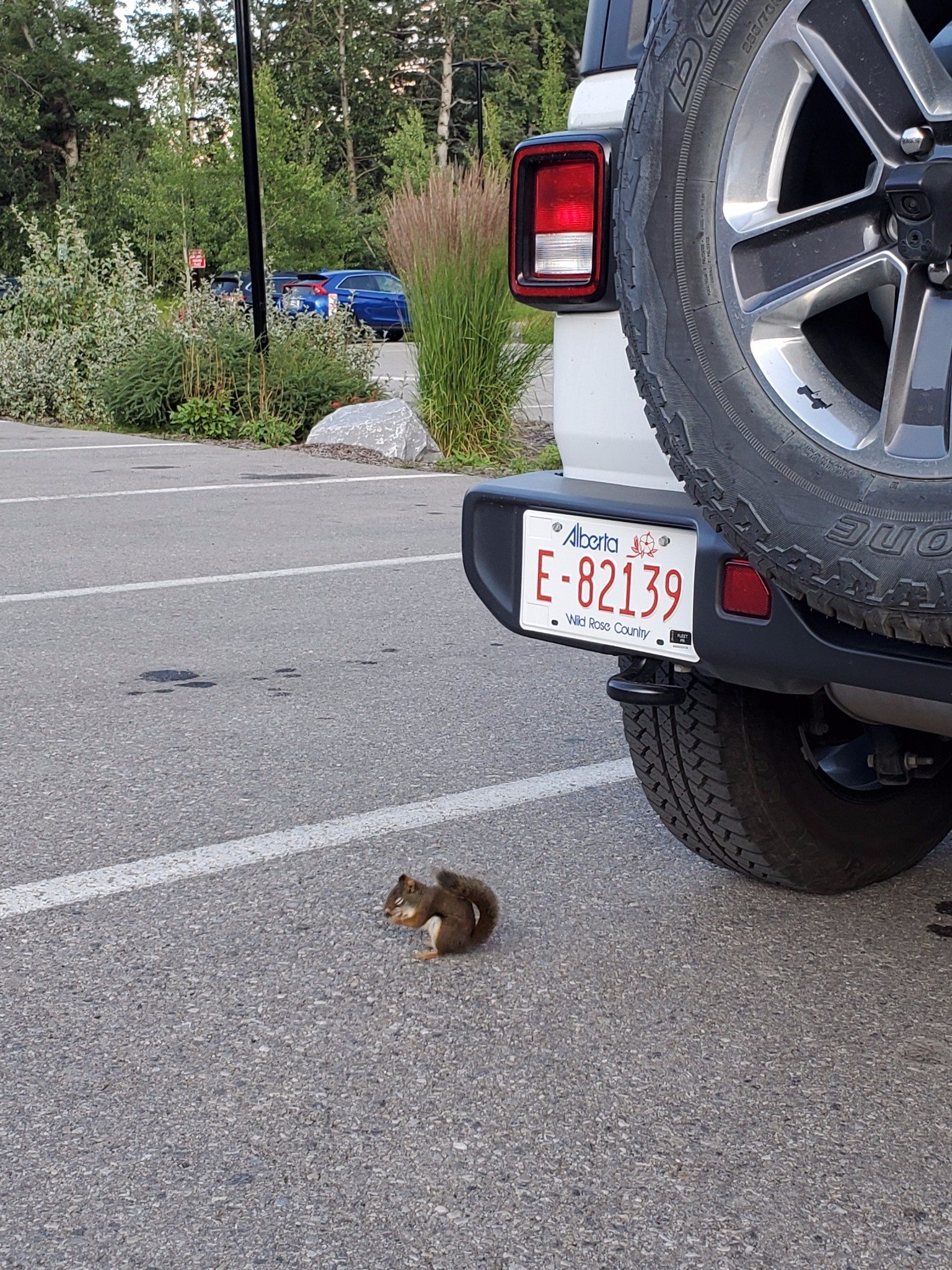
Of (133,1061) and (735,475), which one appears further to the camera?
(133,1061)

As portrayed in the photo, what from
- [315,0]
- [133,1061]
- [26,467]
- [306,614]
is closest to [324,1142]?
[133,1061]

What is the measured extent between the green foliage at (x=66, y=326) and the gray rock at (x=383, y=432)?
3259 millimetres

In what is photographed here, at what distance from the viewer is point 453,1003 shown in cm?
269

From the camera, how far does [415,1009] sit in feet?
8.75

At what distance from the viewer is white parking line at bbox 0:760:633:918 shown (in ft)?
10.4

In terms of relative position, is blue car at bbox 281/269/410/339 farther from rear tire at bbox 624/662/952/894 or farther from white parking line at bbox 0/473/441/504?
rear tire at bbox 624/662/952/894

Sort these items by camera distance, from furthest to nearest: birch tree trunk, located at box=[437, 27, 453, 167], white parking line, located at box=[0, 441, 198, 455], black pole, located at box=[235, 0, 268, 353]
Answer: birch tree trunk, located at box=[437, 27, 453, 167] → black pole, located at box=[235, 0, 268, 353] → white parking line, located at box=[0, 441, 198, 455]

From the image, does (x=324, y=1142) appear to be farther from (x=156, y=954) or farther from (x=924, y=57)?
(x=924, y=57)

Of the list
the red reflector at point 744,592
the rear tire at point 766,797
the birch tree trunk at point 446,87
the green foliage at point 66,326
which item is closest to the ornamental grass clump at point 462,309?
the green foliage at point 66,326

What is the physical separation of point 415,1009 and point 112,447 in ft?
34.2

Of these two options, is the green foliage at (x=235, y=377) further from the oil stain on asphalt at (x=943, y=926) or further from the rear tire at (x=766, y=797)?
the oil stain on asphalt at (x=943, y=926)

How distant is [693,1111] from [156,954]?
1.09 meters

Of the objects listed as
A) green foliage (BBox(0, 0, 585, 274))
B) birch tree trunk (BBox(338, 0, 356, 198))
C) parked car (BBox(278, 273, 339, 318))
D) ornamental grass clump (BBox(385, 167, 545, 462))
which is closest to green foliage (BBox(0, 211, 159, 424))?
parked car (BBox(278, 273, 339, 318))

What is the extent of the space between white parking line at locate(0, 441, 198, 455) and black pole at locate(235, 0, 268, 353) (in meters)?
1.25
